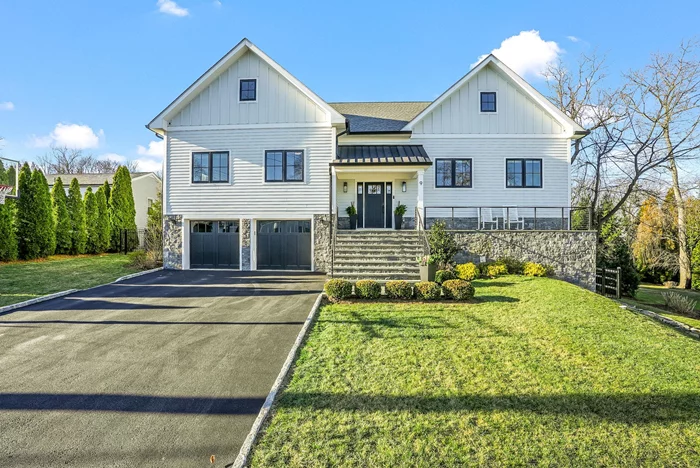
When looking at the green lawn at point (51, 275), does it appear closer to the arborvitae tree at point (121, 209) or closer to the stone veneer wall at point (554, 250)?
the arborvitae tree at point (121, 209)

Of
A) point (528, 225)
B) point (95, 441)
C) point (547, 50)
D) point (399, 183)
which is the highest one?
point (547, 50)

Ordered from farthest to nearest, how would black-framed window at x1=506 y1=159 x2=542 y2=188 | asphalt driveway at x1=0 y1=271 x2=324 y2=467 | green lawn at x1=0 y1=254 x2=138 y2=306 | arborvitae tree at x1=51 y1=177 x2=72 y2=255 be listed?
arborvitae tree at x1=51 y1=177 x2=72 y2=255, black-framed window at x1=506 y1=159 x2=542 y2=188, green lawn at x1=0 y1=254 x2=138 y2=306, asphalt driveway at x1=0 y1=271 x2=324 y2=467

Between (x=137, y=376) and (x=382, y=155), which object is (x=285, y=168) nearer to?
(x=382, y=155)

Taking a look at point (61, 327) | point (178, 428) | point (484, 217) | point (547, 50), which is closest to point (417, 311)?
point (178, 428)

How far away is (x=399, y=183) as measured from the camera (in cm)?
1509

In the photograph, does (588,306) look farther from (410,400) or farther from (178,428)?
(178,428)

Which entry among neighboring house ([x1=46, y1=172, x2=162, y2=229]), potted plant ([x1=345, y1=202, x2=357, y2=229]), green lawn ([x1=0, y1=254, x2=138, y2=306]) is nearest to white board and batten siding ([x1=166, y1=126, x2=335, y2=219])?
potted plant ([x1=345, y1=202, x2=357, y2=229])

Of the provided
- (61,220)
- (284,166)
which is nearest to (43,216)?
(61,220)

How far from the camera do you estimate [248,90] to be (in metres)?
14.4

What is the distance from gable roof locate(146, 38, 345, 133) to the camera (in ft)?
45.4

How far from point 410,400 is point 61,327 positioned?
22.6 ft

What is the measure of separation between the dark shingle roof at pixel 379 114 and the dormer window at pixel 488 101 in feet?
9.48

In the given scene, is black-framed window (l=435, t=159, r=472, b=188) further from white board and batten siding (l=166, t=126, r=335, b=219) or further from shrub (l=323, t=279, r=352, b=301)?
shrub (l=323, t=279, r=352, b=301)

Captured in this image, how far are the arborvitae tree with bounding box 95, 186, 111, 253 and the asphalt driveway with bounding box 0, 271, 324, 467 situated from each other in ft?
42.0
